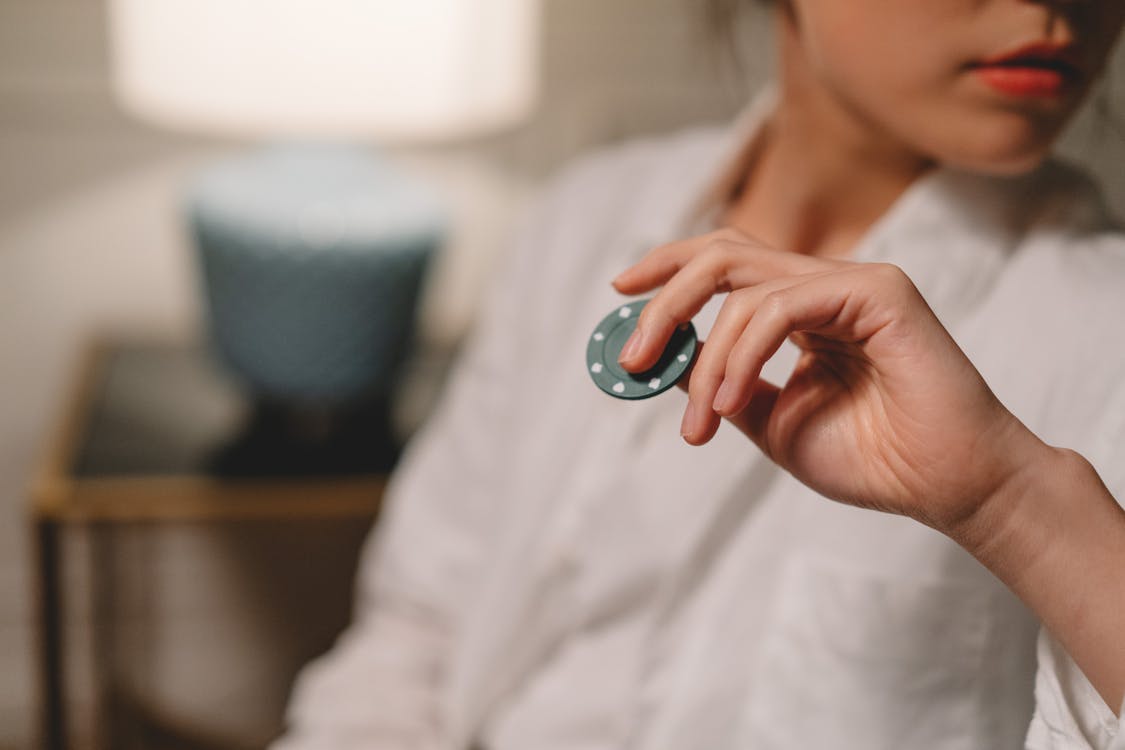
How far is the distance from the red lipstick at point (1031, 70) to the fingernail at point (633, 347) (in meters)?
0.23

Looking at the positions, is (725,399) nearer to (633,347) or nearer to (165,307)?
(633,347)

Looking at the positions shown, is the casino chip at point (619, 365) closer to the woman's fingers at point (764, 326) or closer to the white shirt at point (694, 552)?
the woman's fingers at point (764, 326)

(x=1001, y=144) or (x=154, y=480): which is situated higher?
(x=1001, y=144)

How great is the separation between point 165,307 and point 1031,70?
3.92 feet

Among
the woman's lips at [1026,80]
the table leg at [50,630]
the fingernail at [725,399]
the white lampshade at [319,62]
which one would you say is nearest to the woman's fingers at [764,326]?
the fingernail at [725,399]

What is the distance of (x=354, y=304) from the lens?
3.95 ft

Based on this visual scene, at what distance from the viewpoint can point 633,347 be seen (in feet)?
1.50

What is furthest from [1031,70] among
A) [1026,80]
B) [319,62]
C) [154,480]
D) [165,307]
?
[165,307]

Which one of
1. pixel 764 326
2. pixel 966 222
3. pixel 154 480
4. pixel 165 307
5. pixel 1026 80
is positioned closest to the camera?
pixel 764 326

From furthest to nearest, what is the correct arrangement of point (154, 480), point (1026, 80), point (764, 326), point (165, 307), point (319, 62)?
point (165, 307)
point (154, 480)
point (319, 62)
point (1026, 80)
point (764, 326)

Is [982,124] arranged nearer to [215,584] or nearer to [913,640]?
[913,640]

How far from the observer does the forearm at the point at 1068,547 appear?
0.44 metres

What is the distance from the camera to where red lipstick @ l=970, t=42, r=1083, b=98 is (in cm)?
55

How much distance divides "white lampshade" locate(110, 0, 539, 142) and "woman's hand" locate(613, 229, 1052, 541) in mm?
647
